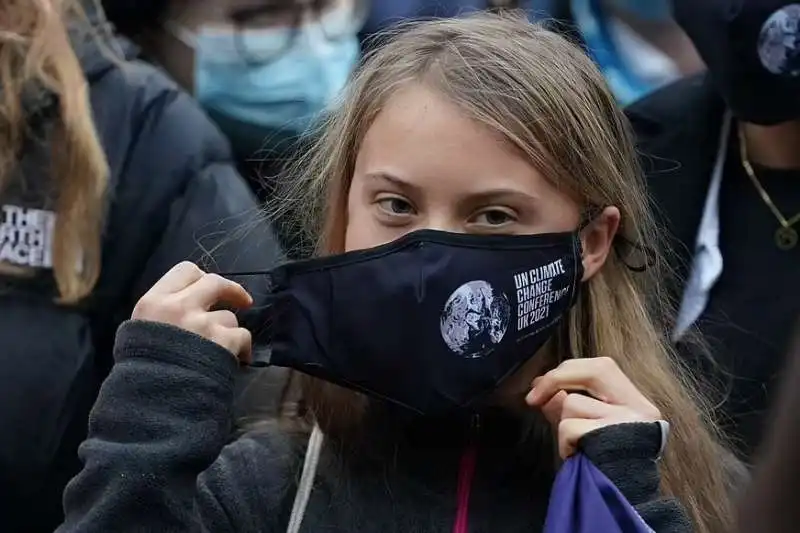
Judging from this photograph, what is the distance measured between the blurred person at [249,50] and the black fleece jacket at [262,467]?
1604 millimetres

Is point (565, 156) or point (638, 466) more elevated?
point (565, 156)

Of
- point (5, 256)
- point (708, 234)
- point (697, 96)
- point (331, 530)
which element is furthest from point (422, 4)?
point (331, 530)

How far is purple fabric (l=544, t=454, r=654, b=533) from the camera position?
1666mm

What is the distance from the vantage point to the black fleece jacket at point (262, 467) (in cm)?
177

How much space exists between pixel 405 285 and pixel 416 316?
Answer: 0.14 feet

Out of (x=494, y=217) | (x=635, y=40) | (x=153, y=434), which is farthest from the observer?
(x=635, y=40)

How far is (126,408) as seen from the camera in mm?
1802

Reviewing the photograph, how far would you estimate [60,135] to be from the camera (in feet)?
8.14

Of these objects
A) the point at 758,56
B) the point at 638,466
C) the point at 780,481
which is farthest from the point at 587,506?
the point at 758,56

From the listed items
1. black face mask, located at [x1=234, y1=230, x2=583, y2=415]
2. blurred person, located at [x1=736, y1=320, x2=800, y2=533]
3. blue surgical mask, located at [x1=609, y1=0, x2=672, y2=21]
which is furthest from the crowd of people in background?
blue surgical mask, located at [x1=609, y1=0, x2=672, y2=21]

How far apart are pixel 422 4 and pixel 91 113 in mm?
1215

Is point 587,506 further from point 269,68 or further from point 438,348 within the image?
point 269,68

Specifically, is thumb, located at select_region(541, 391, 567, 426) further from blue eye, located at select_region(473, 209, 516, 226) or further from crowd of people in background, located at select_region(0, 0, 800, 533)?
blue eye, located at select_region(473, 209, 516, 226)

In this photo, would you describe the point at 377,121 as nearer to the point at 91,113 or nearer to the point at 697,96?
the point at 91,113
